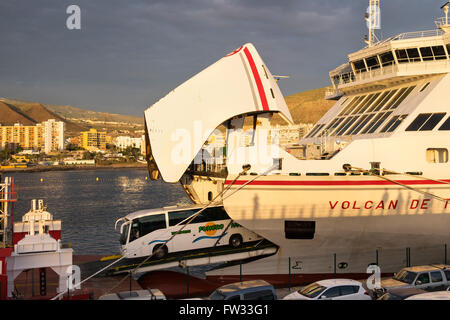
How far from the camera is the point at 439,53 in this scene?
21.4 metres

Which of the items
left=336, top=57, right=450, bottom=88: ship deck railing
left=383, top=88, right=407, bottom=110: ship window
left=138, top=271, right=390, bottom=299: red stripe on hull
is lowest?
left=138, top=271, right=390, bottom=299: red stripe on hull

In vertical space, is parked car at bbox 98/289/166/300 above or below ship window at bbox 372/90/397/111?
below

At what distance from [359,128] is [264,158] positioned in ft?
21.1

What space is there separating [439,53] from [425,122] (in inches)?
169

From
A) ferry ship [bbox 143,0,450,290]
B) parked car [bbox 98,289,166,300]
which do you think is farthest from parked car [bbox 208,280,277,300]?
ferry ship [bbox 143,0,450,290]

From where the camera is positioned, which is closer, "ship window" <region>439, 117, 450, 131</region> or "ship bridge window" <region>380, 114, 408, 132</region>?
"ship window" <region>439, 117, 450, 131</region>

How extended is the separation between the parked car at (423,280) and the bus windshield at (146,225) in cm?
906

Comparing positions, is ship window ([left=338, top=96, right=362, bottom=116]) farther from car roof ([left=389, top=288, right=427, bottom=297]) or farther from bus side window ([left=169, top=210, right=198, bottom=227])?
car roof ([left=389, top=288, right=427, bottom=297])

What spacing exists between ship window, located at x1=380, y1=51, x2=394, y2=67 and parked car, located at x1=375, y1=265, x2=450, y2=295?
10.6 metres

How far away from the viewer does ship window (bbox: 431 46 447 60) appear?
69.9 feet

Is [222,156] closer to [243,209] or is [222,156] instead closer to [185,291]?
[243,209]

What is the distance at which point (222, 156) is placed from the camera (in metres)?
22.7

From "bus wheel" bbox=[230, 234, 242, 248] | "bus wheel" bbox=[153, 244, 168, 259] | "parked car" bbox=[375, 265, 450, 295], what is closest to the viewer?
"parked car" bbox=[375, 265, 450, 295]
